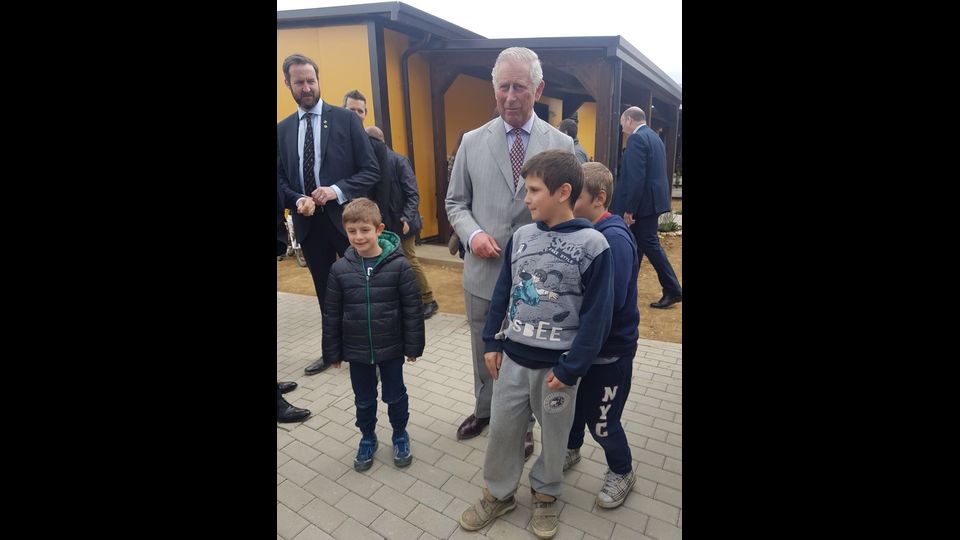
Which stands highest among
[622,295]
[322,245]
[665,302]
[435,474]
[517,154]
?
[517,154]

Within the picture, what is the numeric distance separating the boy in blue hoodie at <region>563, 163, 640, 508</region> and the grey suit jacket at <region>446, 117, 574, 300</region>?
1.06 ft

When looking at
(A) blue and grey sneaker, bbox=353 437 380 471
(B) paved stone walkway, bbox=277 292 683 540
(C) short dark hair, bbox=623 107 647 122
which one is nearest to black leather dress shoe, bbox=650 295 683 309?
(B) paved stone walkway, bbox=277 292 683 540

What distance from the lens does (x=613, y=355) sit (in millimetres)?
2105

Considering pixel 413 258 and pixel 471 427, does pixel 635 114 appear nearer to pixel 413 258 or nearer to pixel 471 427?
pixel 413 258

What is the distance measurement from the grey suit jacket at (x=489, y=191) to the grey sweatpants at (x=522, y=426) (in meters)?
0.58

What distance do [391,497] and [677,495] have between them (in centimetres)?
147

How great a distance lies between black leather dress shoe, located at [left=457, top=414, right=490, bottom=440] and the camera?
2.95m

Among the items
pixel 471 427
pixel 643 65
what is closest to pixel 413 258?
pixel 471 427

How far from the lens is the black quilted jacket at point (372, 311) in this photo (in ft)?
8.02

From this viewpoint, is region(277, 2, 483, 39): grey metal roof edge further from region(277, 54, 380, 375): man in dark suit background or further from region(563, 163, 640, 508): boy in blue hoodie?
region(563, 163, 640, 508): boy in blue hoodie

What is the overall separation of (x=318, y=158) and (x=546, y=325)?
206cm

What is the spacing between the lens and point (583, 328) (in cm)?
187

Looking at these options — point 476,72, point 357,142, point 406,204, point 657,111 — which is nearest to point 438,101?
point 476,72

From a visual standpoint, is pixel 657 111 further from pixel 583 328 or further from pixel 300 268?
pixel 583 328
